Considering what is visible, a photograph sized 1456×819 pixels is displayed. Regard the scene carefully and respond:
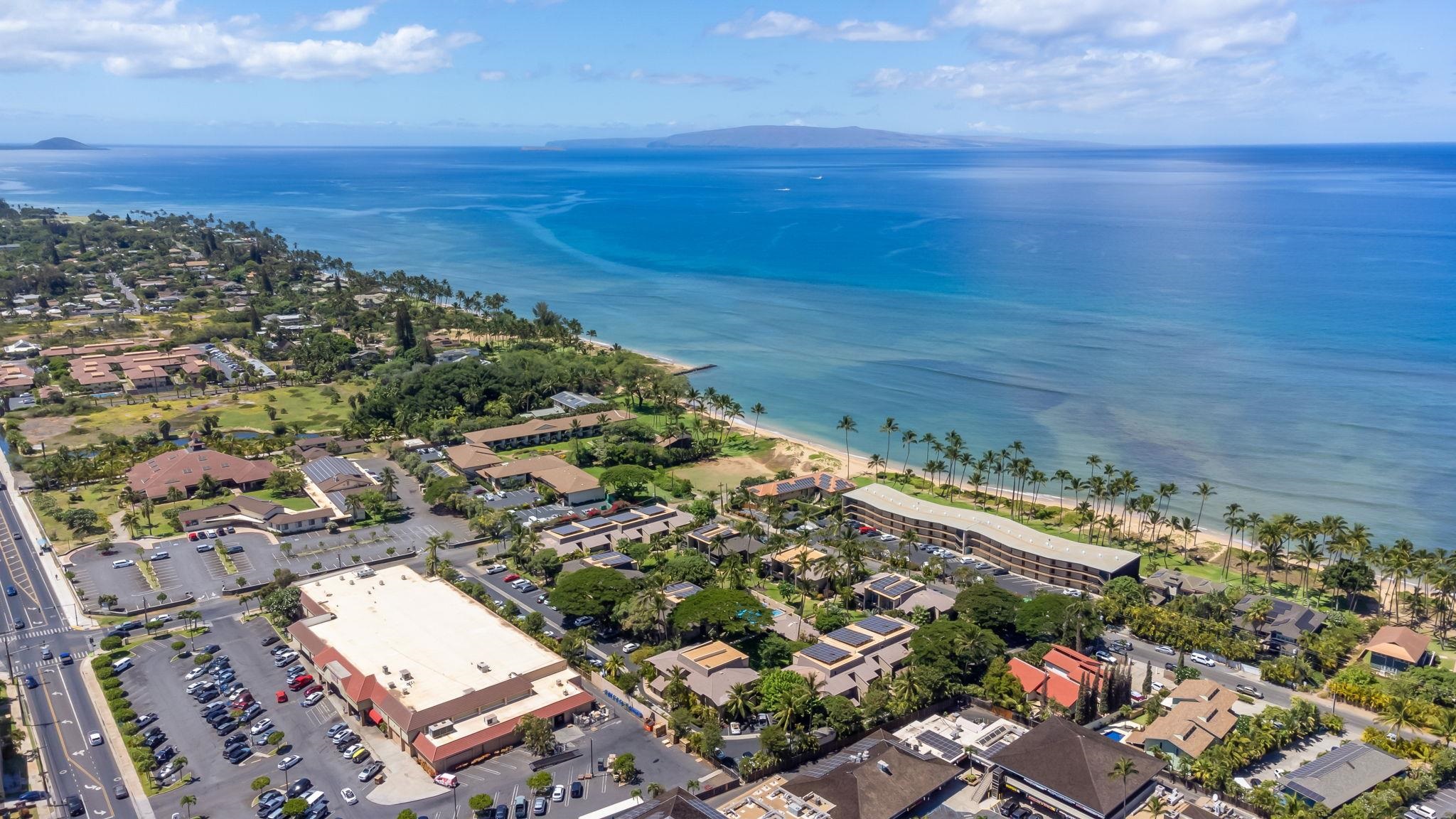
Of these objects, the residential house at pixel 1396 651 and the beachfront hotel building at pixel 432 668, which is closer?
the beachfront hotel building at pixel 432 668

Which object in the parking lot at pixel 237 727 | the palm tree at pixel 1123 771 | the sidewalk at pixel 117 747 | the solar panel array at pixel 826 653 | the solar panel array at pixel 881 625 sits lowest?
the parking lot at pixel 237 727

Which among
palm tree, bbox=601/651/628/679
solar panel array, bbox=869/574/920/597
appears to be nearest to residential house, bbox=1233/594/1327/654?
solar panel array, bbox=869/574/920/597

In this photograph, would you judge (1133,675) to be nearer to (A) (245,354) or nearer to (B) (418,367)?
(B) (418,367)

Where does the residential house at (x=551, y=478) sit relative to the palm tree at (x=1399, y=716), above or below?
above

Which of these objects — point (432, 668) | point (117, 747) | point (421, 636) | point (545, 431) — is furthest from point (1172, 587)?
point (117, 747)

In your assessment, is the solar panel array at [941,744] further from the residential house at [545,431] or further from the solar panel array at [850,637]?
the residential house at [545,431]

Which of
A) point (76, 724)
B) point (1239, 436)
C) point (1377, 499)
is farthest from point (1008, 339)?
point (76, 724)

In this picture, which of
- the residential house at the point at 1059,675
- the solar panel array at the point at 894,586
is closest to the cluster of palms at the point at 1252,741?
the residential house at the point at 1059,675
